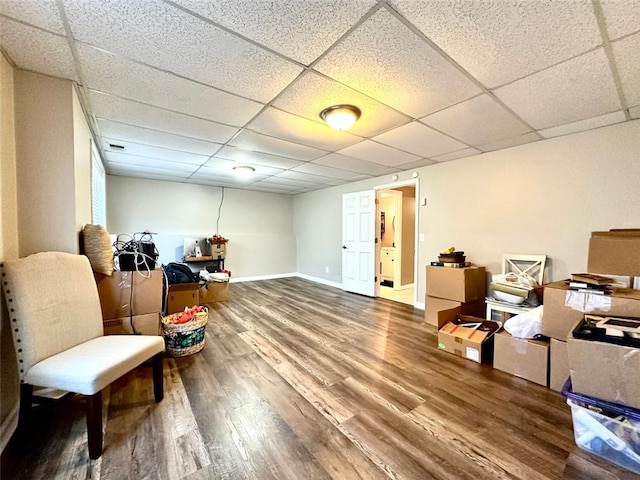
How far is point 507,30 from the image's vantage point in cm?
137

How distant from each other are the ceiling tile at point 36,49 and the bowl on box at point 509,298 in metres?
3.91

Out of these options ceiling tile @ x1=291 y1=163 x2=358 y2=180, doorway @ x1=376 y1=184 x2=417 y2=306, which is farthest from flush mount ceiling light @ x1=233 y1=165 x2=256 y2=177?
doorway @ x1=376 y1=184 x2=417 y2=306

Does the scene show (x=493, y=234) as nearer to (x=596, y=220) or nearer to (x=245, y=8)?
(x=596, y=220)

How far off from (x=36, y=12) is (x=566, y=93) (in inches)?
130

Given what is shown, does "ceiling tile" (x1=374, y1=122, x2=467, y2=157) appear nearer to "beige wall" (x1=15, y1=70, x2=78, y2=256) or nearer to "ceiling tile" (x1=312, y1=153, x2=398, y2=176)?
"ceiling tile" (x1=312, y1=153, x2=398, y2=176)

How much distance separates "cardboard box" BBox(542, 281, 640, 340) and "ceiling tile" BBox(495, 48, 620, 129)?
4.85 feet

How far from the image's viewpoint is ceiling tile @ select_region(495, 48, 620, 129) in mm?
1673

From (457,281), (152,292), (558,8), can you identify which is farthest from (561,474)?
(152,292)

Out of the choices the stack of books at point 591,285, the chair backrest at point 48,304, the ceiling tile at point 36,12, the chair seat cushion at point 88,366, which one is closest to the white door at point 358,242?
the stack of books at point 591,285

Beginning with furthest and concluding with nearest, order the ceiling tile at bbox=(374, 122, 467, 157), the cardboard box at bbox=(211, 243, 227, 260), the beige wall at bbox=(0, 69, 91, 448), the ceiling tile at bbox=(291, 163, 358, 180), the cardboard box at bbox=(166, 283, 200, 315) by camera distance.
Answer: the cardboard box at bbox=(211, 243, 227, 260) < the ceiling tile at bbox=(291, 163, 358, 180) < the cardboard box at bbox=(166, 283, 200, 315) < the ceiling tile at bbox=(374, 122, 467, 157) < the beige wall at bbox=(0, 69, 91, 448)

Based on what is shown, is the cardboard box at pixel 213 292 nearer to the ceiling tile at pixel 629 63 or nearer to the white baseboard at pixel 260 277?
the white baseboard at pixel 260 277

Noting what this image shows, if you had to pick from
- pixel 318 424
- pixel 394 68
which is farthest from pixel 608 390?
pixel 394 68

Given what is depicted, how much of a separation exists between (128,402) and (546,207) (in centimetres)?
435

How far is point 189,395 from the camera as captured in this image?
6.36 ft
